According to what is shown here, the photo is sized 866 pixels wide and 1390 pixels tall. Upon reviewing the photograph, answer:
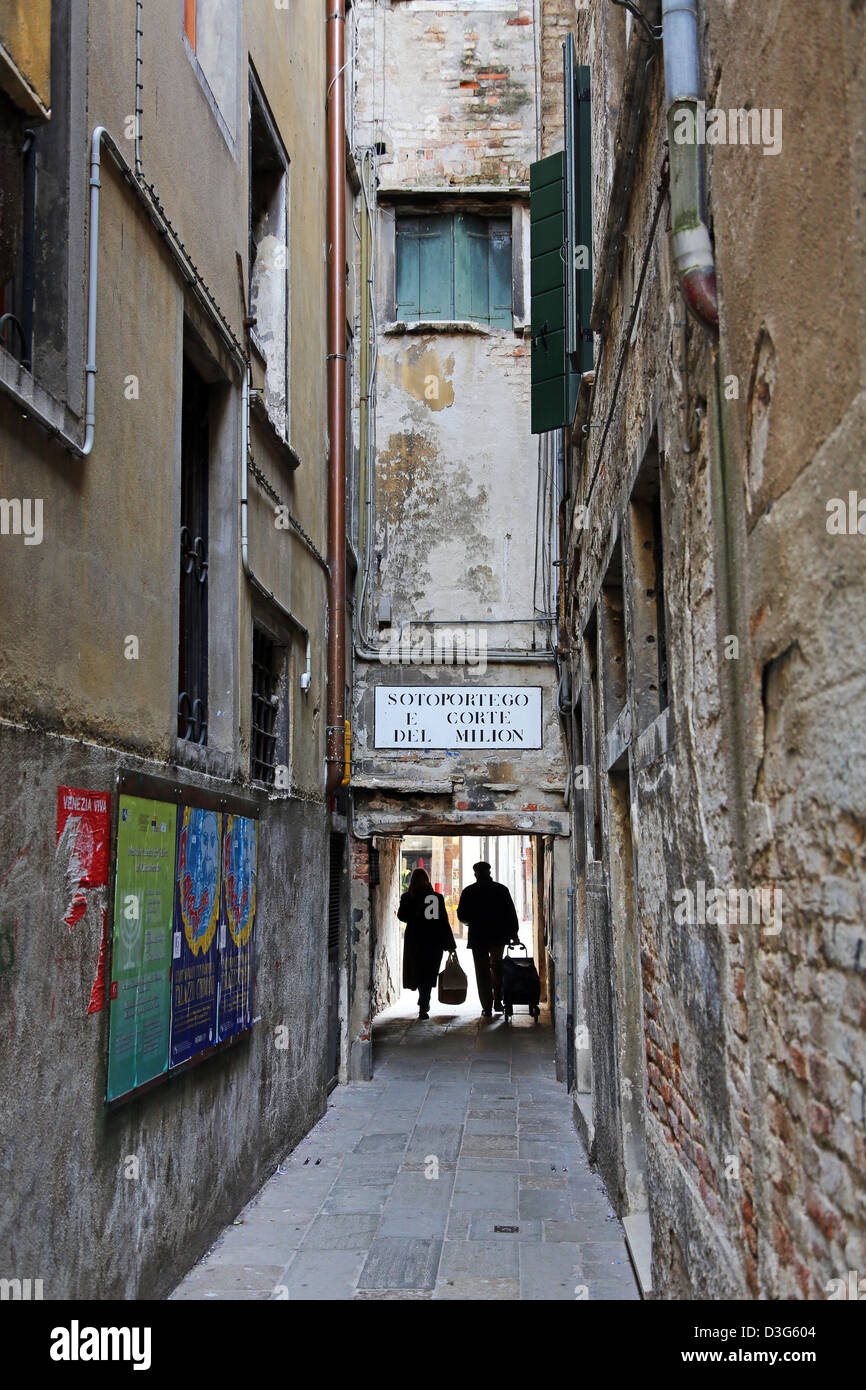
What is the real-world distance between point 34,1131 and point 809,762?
228cm

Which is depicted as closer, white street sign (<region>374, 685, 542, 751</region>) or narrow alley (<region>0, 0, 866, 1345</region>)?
narrow alley (<region>0, 0, 866, 1345</region>)

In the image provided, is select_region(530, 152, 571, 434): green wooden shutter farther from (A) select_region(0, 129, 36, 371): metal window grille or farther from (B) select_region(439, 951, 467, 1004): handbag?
(B) select_region(439, 951, 467, 1004): handbag

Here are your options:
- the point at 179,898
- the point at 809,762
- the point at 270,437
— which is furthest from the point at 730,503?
the point at 270,437

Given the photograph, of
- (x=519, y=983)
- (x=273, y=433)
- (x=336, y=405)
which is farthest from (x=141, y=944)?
(x=519, y=983)

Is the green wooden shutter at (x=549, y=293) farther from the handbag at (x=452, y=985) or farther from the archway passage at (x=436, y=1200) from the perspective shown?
the handbag at (x=452, y=985)

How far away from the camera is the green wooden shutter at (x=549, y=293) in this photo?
6.93m

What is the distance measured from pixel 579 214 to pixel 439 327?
4296 millimetres

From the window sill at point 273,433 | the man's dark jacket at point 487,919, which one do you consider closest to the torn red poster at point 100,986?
the window sill at point 273,433

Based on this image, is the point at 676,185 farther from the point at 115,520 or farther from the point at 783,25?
the point at 115,520

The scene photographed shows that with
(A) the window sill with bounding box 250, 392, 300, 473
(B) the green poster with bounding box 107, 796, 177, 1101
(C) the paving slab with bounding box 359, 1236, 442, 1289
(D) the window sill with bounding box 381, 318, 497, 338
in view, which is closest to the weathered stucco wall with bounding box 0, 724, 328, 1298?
(B) the green poster with bounding box 107, 796, 177, 1101

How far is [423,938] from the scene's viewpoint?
1290 centimetres

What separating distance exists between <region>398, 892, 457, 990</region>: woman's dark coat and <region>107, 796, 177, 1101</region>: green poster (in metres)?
8.54

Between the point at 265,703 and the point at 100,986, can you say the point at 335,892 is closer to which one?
the point at 265,703

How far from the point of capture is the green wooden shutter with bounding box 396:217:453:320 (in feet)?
35.2
